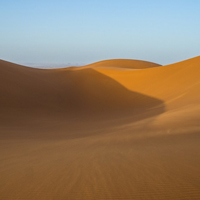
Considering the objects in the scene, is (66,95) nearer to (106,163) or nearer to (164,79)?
(164,79)

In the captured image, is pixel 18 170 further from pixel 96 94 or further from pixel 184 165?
pixel 96 94

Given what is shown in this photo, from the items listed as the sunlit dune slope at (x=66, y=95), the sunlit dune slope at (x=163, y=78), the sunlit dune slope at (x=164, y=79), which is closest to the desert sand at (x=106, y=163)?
the sunlit dune slope at (x=66, y=95)

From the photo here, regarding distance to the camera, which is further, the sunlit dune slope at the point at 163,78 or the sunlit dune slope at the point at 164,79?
the sunlit dune slope at the point at 163,78

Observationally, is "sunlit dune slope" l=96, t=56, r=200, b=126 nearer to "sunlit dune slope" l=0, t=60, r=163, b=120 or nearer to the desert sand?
"sunlit dune slope" l=0, t=60, r=163, b=120

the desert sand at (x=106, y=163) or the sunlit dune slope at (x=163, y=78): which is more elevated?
the sunlit dune slope at (x=163, y=78)

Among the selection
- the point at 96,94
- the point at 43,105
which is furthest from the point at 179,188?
the point at 96,94

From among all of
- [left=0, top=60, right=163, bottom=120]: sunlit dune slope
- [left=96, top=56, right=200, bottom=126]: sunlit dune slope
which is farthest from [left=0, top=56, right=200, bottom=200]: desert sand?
[left=96, top=56, right=200, bottom=126]: sunlit dune slope

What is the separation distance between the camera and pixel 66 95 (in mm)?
22344

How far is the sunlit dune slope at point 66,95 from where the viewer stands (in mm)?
18562

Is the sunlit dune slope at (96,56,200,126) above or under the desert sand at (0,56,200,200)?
above

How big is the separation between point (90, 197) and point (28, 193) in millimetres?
841

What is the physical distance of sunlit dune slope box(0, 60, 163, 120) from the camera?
18.6 m

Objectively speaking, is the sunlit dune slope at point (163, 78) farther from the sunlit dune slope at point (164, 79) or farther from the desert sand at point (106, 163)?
the desert sand at point (106, 163)

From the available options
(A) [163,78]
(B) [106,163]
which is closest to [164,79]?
(A) [163,78]
